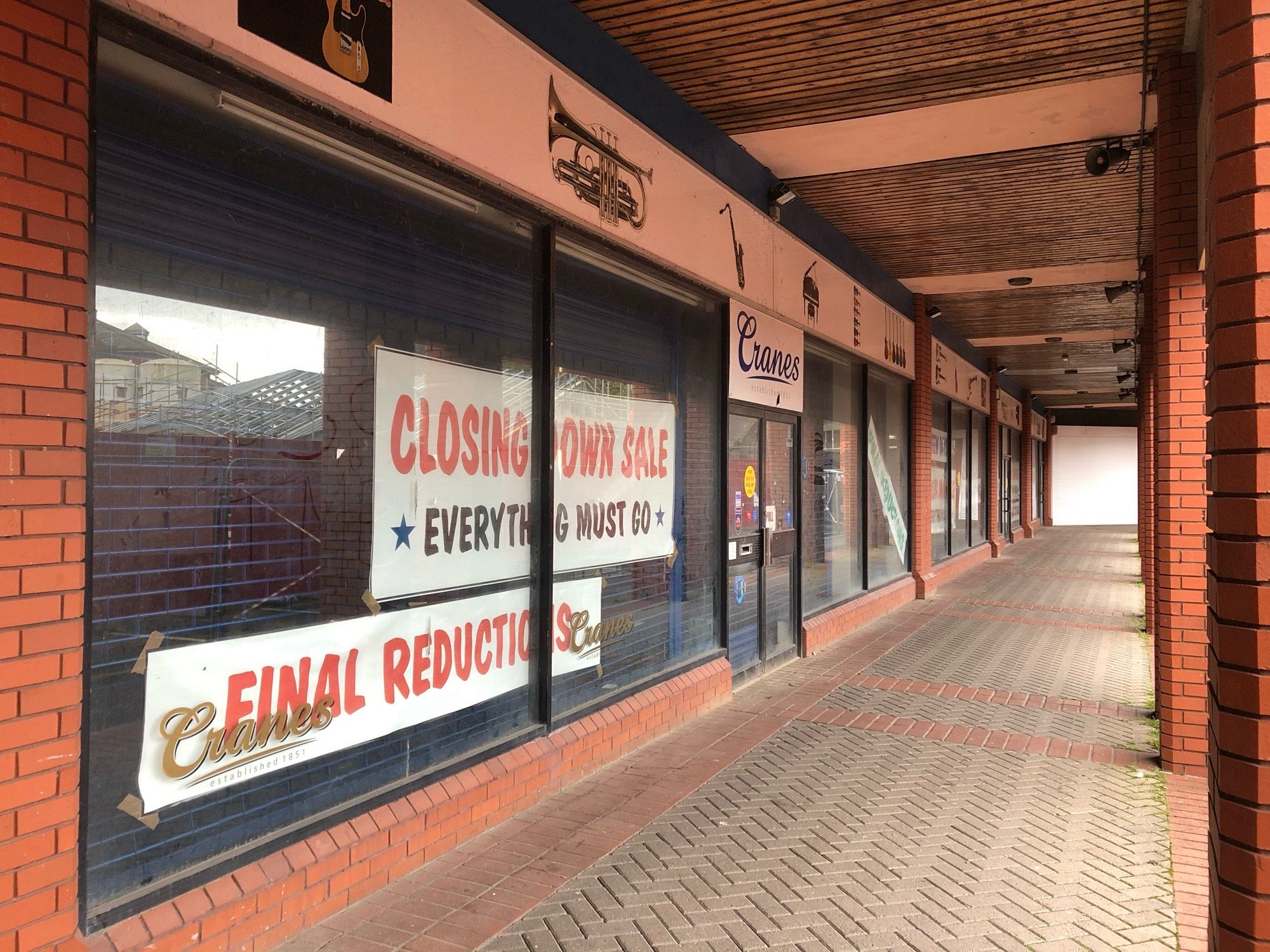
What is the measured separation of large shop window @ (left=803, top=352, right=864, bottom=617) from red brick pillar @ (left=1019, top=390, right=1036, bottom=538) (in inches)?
726

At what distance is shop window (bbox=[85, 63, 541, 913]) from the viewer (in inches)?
110

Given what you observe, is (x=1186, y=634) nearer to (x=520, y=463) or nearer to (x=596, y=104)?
(x=520, y=463)

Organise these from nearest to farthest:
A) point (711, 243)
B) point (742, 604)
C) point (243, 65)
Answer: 1. point (243, 65)
2. point (711, 243)
3. point (742, 604)

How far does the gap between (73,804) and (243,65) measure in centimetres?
243

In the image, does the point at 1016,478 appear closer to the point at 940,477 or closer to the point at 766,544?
the point at 940,477

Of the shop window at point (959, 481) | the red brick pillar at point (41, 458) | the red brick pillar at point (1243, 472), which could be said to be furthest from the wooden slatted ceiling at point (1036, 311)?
the red brick pillar at point (41, 458)

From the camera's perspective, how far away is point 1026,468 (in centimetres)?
2770

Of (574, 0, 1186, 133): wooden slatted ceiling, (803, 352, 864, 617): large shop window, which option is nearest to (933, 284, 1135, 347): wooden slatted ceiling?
(803, 352, 864, 617): large shop window

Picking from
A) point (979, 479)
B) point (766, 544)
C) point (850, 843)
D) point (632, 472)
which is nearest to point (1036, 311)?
point (979, 479)

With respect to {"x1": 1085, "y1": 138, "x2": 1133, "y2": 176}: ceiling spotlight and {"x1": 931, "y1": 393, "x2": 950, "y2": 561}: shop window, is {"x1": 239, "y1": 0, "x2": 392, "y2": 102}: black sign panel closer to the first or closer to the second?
{"x1": 1085, "y1": 138, "x2": 1133, "y2": 176}: ceiling spotlight

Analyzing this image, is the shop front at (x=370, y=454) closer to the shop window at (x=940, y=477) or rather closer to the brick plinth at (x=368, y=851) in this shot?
the brick plinth at (x=368, y=851)

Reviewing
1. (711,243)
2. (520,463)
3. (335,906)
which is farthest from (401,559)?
(711,243)

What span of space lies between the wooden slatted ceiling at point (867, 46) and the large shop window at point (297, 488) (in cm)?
157

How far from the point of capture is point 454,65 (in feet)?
12.9
